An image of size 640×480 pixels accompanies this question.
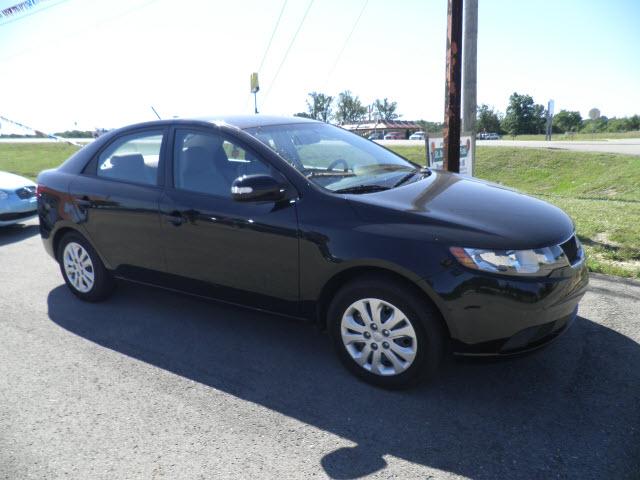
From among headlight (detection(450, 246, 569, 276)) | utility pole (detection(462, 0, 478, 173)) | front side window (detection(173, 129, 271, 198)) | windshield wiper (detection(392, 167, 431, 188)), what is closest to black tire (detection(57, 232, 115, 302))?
front side window (detection(173, 129, 271, 198))

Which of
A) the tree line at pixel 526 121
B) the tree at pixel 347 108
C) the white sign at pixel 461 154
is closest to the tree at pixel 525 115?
the tree line at pixel 526 121

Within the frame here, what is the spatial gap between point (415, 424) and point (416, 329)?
0.51 metres

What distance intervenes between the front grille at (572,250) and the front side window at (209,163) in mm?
1887

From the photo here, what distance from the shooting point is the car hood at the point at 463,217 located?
9.46 feet

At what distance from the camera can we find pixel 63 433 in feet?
9.44

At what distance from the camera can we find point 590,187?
48.1 feet

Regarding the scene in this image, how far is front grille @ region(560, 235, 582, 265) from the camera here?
3068 millimetres

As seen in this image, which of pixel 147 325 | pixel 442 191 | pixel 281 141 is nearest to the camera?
pixel 442 191

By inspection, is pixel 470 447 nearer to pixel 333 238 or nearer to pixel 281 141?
pixel 333 238

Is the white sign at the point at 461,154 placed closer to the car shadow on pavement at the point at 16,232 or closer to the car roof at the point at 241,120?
the car roof at the point at 241,120

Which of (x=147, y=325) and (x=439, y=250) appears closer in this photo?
(x=439, y=250)

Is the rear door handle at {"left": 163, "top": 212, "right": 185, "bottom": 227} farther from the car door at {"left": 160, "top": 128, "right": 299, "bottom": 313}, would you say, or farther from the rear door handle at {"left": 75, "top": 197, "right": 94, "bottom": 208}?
the rear door handle at {"left": 75, "top": 197, "right": 94, "bottom": 208}

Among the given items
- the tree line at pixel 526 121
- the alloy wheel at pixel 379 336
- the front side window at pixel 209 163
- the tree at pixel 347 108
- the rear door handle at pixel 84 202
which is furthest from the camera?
the tree at pixel 347 108

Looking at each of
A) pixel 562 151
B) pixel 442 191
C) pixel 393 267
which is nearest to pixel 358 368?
pixel 393 267
